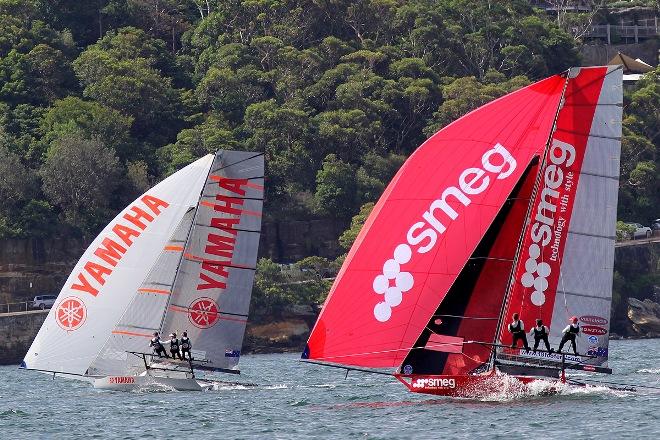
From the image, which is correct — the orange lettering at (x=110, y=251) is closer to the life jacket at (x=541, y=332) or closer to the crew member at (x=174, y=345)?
the crew member at (x=174, y=345)

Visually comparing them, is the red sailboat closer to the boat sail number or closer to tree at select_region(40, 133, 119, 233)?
the boat sail number

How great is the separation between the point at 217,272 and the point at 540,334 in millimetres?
8883

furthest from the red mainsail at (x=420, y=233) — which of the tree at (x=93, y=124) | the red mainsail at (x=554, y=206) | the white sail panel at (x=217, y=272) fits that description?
the tree at (x=93, y=124)

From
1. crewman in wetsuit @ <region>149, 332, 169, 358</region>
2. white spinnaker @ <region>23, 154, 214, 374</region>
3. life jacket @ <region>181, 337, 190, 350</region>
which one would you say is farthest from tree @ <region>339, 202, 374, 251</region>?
life jacket @ <region>181, 337, 190, 350</region>

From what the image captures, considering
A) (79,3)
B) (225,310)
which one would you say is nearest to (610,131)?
(225,310)

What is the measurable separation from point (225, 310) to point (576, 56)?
60.4 metres

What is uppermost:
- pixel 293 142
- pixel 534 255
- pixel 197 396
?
pixel 293 142

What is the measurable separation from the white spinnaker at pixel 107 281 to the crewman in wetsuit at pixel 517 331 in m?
9.38

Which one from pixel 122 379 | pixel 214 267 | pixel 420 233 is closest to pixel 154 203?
pixel 214 267

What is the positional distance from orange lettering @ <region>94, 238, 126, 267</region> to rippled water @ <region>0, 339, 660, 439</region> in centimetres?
294

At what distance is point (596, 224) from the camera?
2956 cm

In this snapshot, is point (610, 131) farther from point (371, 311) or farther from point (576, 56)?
point (576, 56)

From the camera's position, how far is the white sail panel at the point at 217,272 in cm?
3594

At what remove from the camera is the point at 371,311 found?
2914cm
